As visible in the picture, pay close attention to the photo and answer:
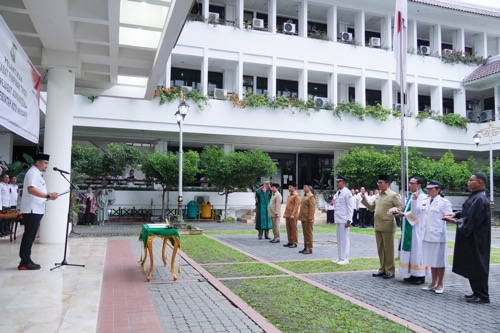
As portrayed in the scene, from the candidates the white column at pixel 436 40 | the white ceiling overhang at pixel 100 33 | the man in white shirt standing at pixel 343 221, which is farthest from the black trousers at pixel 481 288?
the white column at pixel 436 40

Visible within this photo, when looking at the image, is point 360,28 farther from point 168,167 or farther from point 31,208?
point 31,208

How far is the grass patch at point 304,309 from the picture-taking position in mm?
4571

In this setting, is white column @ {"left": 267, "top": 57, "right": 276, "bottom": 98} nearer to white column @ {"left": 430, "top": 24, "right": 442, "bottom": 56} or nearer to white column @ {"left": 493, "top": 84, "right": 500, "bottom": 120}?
white column @ {"left": 430, "top": 24, "right": 442, "bottom": 56}

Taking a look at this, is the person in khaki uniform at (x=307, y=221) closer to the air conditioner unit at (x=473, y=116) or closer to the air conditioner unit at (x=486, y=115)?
the air conditioner unit at (x=473, y=116)

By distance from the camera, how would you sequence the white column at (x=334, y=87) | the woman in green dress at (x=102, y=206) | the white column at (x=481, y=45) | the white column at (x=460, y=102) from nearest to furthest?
the woman in green dress at (x=102, y=206) → the white column at (x=334, y=87) → the white column at (x=460, y=102) → the white column at (x=481, y=45)

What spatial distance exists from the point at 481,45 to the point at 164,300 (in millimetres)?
30861

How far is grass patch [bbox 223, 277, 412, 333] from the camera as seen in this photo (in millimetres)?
4571

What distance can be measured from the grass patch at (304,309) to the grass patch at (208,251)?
93.3 inches

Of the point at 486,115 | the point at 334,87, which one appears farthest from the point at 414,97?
the point at 334,87

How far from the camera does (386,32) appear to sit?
2584cm

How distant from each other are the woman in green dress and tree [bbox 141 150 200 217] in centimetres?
222

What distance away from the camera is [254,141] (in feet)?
78.4

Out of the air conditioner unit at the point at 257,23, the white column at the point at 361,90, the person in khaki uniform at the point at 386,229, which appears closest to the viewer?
the person in khaki uniform at the point at 386,229

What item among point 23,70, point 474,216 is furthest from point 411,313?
point 23,70
